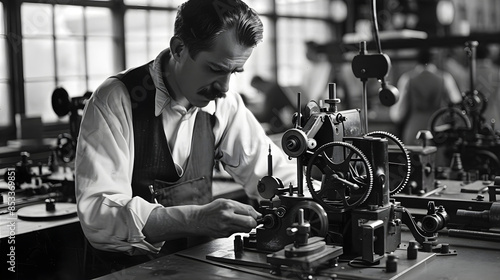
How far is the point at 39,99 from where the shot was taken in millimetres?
6098

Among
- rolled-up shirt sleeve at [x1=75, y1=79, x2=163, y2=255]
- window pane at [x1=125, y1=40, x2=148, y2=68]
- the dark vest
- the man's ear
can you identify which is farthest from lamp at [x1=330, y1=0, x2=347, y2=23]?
rolled-up shirt sleeve at [x1=75, y1=79, x2=163, y2=255]

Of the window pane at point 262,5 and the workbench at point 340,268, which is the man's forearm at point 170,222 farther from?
the window pane at point 262,5

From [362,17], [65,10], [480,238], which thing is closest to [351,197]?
[480,238]

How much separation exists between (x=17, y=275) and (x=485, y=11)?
11764mm

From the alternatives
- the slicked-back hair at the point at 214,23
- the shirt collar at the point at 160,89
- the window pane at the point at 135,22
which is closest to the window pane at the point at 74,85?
the window pane at the point at 135,22

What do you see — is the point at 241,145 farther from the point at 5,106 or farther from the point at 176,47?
the point at 5,106

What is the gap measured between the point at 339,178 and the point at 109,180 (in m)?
0.77

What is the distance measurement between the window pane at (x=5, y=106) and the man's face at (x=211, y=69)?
11.9ft

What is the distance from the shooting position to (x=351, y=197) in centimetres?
200

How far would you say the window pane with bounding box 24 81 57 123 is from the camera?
597 centimetres

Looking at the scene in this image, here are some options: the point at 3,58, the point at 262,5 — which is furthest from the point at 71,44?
the point at 262,5

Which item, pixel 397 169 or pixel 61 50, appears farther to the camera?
pixel 61 50

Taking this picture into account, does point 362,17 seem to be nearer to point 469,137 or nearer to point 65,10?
point 65,10

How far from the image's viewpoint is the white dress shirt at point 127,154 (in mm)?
2170
